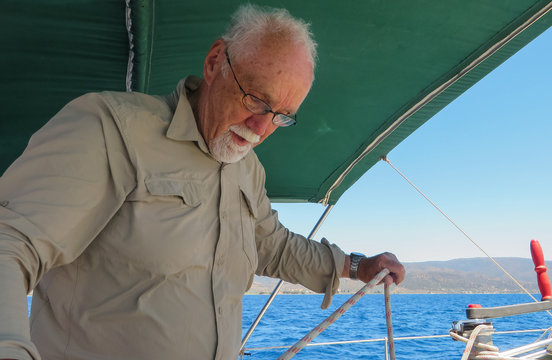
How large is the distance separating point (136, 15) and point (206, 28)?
1.03 ft

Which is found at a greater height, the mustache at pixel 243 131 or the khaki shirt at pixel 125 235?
the mustache at pixel 243 131

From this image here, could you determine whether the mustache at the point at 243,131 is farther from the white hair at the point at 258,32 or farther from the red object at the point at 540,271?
the red object at the point at 540,271

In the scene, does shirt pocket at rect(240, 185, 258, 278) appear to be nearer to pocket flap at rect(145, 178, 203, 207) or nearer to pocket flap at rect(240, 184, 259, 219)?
pocket flap at rect(240, 184, 259, 219)

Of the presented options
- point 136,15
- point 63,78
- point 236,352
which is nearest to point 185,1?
point 136,15

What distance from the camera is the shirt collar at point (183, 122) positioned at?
122 cm

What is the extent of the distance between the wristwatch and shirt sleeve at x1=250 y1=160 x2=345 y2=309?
1.3 inches

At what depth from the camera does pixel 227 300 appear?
1.21m

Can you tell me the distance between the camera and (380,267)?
1.63m

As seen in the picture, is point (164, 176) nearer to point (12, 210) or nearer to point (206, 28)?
point (12, 210)

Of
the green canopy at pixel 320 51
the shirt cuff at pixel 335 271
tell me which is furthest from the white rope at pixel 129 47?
the shirt cuff at pixel 335 271

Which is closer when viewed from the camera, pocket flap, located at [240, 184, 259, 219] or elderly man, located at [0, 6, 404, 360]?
elderly man, located at [0, 6, 404, 360]

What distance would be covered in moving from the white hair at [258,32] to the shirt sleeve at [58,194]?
0.40 meters

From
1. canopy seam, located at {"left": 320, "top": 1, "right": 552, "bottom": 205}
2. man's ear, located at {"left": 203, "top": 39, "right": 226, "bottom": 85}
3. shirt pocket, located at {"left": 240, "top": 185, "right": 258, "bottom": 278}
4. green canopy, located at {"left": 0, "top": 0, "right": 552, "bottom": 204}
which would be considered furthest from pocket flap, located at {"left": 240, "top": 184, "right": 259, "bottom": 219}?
canopy seam, located at {"left": 320, "top": 1, "right": 552, "bottom": 205}

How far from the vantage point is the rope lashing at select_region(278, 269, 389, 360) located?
1.37 metres
